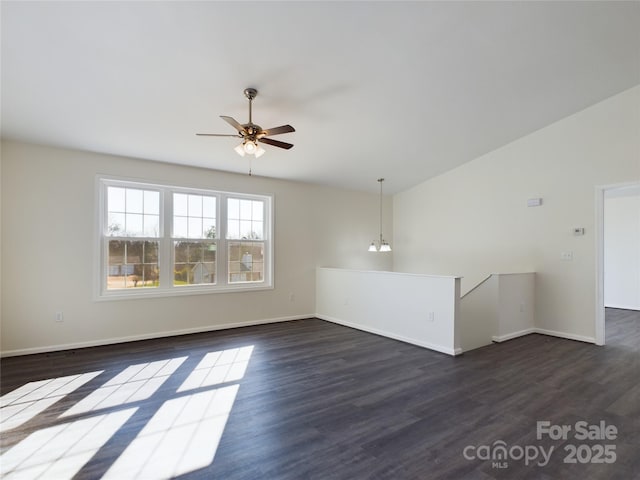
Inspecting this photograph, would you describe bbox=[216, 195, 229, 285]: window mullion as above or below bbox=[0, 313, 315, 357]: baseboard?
above

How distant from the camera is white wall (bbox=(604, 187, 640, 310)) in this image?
740cm

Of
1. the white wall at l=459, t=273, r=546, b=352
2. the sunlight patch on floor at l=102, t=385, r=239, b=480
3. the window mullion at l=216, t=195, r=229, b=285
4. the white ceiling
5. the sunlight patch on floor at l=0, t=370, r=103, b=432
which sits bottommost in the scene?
the sunlight patch on floor at l=0, t=370, r=103, b=432

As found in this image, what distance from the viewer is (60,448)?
7.43ft

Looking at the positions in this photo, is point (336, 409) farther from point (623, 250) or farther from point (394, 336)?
point (623, 250)

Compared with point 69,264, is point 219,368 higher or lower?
lower

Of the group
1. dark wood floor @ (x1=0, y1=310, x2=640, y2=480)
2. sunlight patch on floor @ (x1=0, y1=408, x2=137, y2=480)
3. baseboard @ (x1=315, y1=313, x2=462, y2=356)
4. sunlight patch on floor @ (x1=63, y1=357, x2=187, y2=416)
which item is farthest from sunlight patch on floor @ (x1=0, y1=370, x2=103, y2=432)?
baseboard @ (x1=315, y1=313, x2=462, y2=356)

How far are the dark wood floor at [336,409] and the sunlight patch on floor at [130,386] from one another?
21 millimetres

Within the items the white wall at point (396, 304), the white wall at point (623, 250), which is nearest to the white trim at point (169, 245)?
the white wall at point (396, 304)

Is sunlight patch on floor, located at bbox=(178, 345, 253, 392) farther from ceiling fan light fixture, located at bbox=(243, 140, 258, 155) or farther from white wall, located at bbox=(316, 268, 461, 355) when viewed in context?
ceiling fan light fixture, located at bbox=(243, 140, 258, 155)

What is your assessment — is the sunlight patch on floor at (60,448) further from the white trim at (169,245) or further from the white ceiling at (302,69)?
the white ceiling at (302,69)

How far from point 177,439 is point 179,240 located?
351 cm

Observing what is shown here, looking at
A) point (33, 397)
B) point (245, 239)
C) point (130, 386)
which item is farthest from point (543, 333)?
point (33, 397)

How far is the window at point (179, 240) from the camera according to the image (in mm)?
4859

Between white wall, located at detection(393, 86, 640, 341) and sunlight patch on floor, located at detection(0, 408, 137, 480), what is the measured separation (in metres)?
5.83
